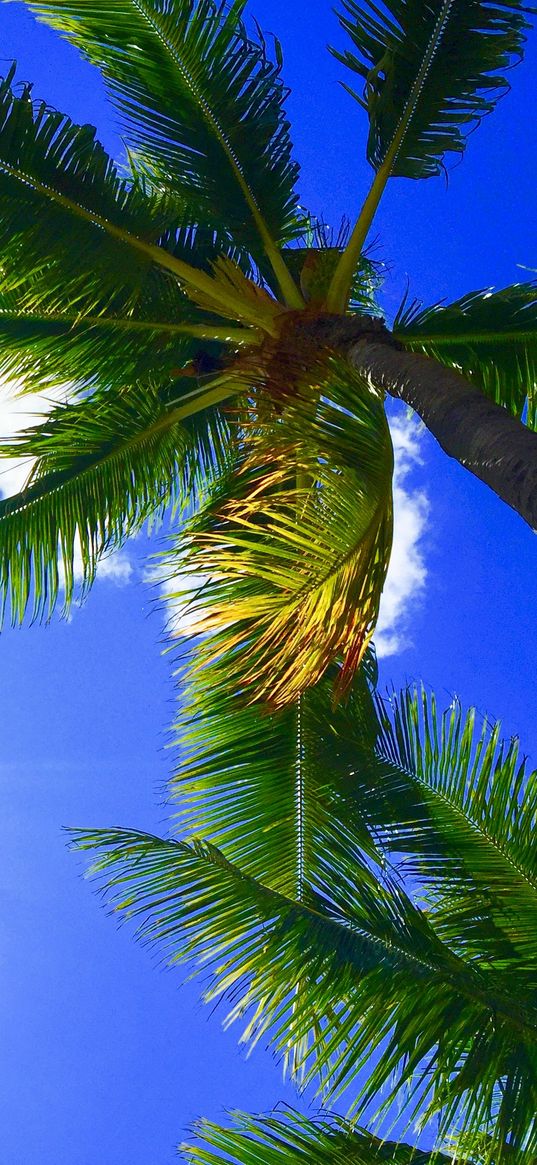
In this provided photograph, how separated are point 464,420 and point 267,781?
2.33m

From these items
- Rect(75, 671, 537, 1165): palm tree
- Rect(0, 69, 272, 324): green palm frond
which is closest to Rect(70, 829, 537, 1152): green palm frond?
Rect(75, 671, 537, 1165): palm tree

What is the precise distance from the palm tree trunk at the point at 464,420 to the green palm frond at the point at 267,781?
1628mm

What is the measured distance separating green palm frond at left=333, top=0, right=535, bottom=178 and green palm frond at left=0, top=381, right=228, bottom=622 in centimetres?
163

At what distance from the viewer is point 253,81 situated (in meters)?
5.82

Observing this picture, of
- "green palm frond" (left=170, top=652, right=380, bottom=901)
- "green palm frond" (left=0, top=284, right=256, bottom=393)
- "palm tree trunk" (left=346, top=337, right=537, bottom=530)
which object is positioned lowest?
"green palm frond" (left=170, top=652, right=380, bottom=901)

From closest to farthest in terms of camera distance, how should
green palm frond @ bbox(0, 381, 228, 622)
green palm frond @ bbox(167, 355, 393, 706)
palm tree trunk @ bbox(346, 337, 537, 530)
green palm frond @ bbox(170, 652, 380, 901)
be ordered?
1. palm tree trunk @ bbox(346, 337, 537, 530)
2. green palm frond @ bbox(167, 355, 393, 706)
3. green palm frond @ bbox(170, 652, 380, 901)
4. green palm frond @ bbox(0, 381, 228, 622)

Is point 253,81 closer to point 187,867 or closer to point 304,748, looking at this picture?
point 304,748

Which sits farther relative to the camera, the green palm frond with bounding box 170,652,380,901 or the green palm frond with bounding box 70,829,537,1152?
the green palm frond with bounding box 170,652,380,901

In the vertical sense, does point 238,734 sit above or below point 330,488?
below

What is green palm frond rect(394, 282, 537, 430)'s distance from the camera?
5.80 metres

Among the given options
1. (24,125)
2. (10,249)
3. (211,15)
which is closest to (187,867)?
(10,249)

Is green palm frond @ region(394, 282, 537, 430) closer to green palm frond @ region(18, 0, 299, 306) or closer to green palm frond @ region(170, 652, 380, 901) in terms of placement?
green palm frond @ region(18, 0, 299, 306)

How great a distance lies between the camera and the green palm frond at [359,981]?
353 cm

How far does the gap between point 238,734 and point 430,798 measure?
103 centimetres
